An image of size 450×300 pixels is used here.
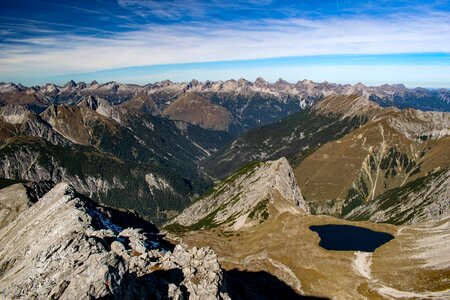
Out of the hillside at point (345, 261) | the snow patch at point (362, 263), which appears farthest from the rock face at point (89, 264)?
the snow patch at point (362, 263)

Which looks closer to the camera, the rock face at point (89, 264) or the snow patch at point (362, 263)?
the rock face at point (89, 264)

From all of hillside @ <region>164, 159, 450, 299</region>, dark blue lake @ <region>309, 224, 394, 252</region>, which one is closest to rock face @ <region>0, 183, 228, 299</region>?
hillside @ <region>164, 159, 450, 299</region>

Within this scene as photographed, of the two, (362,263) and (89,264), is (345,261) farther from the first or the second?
(89,264)

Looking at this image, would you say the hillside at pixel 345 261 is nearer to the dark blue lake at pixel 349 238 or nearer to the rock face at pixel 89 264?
the dark blue lake at pixel 349 238

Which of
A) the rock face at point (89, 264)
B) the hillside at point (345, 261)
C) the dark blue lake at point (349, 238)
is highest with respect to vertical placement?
the rock face at point (89, 264)

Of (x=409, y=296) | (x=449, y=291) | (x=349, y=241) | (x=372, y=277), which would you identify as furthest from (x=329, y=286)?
(x=349, y=241)

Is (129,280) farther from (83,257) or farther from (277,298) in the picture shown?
(277,298)

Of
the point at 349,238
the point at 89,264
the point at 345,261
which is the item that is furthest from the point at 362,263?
the point at 89,264
